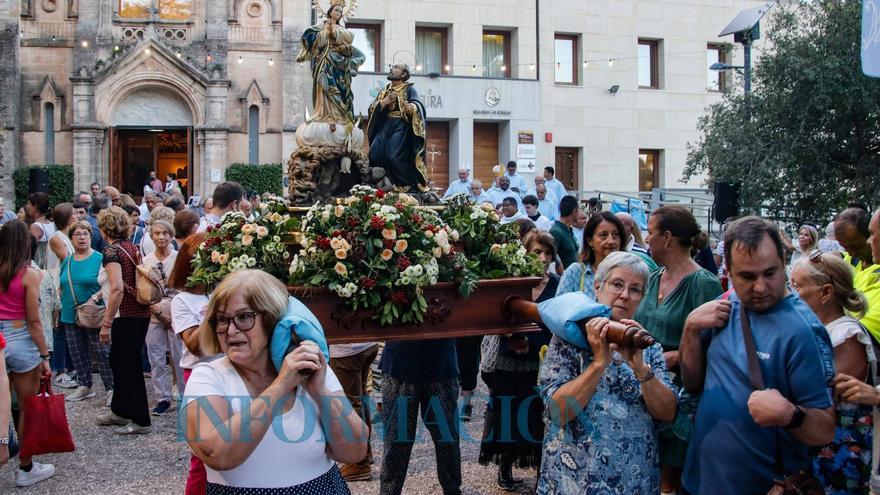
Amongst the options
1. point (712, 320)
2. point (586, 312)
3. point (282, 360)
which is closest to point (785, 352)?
point (712, 320)

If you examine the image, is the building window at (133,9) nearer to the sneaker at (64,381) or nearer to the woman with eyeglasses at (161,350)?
the sneaker at (64,381)

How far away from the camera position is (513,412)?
6086 millimetres

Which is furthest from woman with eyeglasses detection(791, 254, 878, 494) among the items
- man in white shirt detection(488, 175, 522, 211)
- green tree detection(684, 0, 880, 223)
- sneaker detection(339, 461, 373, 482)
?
man in white shirt detection(488, 175, 522, 211)

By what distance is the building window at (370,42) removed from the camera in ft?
79.4

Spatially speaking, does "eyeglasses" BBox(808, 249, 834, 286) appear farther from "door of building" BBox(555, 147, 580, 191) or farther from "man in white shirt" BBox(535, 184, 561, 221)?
"door of building" BBox(555, 147, 580, 191)

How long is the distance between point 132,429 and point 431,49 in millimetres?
19188

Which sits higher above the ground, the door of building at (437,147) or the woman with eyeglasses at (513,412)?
the door of building at (437,147)

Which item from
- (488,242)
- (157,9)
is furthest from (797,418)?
(157,9)

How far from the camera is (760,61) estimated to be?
52.2 ft

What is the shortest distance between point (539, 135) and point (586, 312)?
890 inches

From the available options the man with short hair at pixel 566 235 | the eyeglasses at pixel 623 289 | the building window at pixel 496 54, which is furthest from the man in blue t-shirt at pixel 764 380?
the building window at pixel 496 54

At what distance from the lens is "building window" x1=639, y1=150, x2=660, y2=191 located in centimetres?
2761

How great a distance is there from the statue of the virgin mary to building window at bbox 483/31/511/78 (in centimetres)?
1813

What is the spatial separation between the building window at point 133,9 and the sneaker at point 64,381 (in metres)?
17.3
